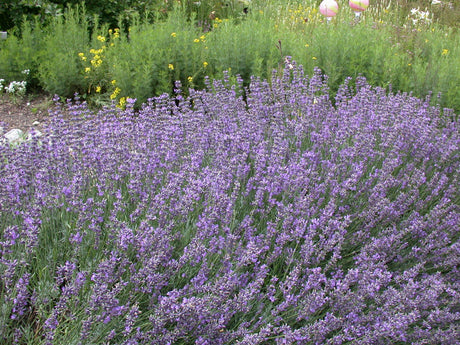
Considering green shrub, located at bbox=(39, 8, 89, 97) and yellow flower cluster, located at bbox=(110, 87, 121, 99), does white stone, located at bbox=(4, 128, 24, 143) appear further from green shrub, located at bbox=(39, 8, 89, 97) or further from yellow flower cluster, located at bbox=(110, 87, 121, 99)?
yellow flower cluster, located at bbox=(110, 87, 121, 99)

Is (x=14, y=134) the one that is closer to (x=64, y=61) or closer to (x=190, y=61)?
(x=64, y=61)

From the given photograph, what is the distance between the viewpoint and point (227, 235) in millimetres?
1997

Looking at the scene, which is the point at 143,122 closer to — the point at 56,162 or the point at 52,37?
the point at 56,162

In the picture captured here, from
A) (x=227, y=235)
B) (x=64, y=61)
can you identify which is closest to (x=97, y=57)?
(x=64, y=61)

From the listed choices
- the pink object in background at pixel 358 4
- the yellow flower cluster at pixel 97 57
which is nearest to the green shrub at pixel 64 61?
the yellow flower cluster at pixel 97 57

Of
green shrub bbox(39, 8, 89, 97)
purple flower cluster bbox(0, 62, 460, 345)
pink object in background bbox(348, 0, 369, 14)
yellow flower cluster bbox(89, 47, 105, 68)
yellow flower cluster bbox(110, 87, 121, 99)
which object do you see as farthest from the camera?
pink object in background bbox(348, 0, 369, 14)

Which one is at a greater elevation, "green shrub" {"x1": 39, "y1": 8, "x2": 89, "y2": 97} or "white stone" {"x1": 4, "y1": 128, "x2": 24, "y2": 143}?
"green shrub" {"x1": 39, "y1": 8, "x2": 89, "y2": 97}

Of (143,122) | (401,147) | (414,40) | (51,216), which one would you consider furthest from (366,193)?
(414,40)

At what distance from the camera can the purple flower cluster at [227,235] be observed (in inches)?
66.2

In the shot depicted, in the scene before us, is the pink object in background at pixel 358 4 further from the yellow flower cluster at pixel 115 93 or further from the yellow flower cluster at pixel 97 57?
the yellow flower cluster at pixel 115 93

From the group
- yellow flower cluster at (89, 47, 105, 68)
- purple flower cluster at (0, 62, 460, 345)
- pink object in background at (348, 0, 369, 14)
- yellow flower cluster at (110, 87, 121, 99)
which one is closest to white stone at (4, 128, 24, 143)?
yellow flower cluster at (110, 87, 121, 99)

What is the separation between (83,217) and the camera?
1.85 m

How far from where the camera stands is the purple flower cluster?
5.52 feet

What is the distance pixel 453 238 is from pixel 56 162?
2.42 meters
